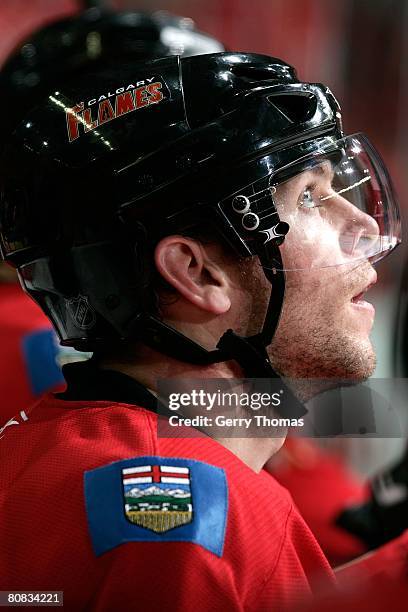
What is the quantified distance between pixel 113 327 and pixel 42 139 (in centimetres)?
27

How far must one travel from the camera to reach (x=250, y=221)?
113 cm

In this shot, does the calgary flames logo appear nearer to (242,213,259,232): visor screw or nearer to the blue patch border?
(242,213,259,232): visor screw

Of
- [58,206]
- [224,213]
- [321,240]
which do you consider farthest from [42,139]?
[321,240]

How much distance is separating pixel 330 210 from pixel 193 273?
0.70ft

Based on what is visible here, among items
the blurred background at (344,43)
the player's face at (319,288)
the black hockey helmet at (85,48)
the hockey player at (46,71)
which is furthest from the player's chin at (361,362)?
the blurred background at (344,43)

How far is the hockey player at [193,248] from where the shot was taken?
1.12m

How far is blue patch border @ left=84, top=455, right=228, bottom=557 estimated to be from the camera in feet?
3.05

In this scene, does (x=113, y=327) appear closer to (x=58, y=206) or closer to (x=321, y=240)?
(x=58, y=206)

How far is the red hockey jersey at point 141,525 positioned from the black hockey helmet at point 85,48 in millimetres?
1529

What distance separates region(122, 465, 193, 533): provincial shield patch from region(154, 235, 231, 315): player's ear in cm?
27

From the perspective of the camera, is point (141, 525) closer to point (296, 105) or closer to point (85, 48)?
point (296, 105)

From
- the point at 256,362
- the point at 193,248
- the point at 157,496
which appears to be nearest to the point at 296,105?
the point at 193,248

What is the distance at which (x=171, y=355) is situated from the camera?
117cm

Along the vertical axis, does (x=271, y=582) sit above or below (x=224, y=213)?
below
